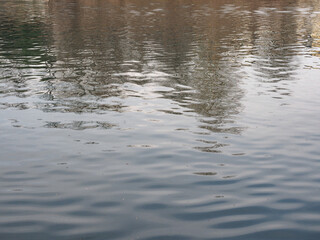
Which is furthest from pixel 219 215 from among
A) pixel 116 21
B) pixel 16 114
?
pixel 116 21

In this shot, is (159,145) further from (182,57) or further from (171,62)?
(182,57)

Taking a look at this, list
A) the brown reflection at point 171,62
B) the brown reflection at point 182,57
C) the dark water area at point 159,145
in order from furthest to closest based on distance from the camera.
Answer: the brown reflection at point 182,57
the brown reflection at point 171,62
the dark water area at point 159,145

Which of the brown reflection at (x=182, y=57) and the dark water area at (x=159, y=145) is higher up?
the dark water area at (x=159, y=145)

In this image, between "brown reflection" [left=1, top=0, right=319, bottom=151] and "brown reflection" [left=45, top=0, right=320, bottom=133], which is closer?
"brown reflection" [left=1, top=0, right=319, bottom=151]

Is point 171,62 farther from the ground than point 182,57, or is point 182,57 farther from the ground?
point 171,62

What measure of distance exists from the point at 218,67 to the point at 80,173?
18050 mm

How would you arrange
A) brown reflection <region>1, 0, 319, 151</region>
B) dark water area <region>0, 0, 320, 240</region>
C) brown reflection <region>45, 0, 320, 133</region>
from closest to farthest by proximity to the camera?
dark water area <region>0, 0, 320, 240</region> → brown reflection <region>1, 0, 319, 151</region> → brown reflection <region>45, 0, 320, 133</region>

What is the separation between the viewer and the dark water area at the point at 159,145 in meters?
10.2

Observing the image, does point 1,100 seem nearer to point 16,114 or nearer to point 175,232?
point 16,114

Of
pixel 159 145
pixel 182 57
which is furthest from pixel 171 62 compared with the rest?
pixel 159 145

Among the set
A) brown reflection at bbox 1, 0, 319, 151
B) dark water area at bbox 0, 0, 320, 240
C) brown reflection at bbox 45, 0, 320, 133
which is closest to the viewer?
dark water area at bbox 0, 0, 320, 240

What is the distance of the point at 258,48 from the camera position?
3809 centimetres

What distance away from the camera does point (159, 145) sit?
1523 cm

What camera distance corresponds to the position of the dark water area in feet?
33.6
